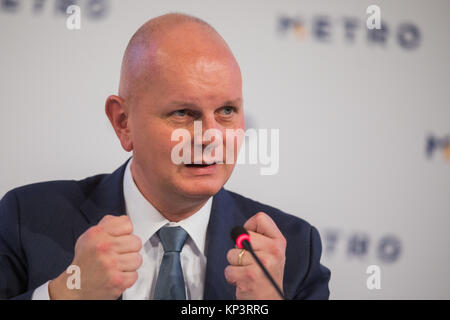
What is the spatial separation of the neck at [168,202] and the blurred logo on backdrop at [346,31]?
687 mm

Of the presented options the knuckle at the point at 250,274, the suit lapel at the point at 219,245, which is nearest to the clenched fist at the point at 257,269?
the knuckle at the point at 250,274

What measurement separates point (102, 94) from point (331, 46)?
2.65ft

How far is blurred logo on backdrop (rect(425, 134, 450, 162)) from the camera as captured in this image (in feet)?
5.76

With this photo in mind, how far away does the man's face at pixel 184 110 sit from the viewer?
1243mm

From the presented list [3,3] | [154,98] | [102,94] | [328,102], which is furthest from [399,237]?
[3,3]

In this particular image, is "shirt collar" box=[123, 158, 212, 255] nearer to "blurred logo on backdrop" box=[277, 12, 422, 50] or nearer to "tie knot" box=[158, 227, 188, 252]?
"tie knot" box=[158, 227, 188, 252]

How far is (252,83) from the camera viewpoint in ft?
5.36

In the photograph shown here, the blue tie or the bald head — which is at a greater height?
the bald head

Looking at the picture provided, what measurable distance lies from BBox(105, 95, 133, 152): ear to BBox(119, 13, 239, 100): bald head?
0.09 ft

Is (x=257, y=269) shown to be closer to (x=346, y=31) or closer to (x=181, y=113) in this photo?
(x=181, y=113)

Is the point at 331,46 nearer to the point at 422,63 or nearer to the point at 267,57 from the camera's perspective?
the point at 267,57

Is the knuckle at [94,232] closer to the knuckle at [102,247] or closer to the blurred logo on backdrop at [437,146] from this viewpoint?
the knuckle at [102,247]

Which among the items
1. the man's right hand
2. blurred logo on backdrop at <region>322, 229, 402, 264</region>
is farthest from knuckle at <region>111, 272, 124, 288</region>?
blurred logo on backdrop at <region>322, 229, 402, 264</region>

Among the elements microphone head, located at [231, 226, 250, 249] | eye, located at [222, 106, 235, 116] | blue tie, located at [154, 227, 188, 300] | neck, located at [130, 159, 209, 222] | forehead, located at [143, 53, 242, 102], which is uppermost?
forehead, located at [143, 53, 242, 102]
